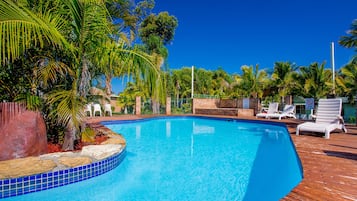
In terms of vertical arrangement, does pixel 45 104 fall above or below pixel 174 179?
above

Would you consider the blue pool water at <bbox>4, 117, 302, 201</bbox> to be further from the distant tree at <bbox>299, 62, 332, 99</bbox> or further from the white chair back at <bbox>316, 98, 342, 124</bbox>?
the distant tree at <bbox>299, 62, 332, 99</bbox>

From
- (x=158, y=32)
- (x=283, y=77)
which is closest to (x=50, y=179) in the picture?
(x=283, y=77)

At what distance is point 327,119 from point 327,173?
4.80 m

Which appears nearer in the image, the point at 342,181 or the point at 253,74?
the point at 342,181

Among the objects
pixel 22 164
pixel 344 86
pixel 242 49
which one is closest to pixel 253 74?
pixel 344 86

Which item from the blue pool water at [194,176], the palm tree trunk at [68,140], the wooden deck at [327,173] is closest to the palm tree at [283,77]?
the blue pool water at [194,176]

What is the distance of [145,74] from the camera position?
4.89m

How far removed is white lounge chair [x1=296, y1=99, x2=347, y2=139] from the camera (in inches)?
265

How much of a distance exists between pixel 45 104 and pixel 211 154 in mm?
4329

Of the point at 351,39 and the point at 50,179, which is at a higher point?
the point at 351,39

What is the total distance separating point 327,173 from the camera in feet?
10.8

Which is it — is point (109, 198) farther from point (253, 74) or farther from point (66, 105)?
point (253, 74)

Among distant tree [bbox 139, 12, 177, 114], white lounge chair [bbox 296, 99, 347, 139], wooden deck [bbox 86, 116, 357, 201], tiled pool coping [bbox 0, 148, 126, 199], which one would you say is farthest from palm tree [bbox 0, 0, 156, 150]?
distant tree [bbox 139, 12, 177, 114]

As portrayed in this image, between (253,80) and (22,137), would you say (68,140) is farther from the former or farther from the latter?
(253,80)
